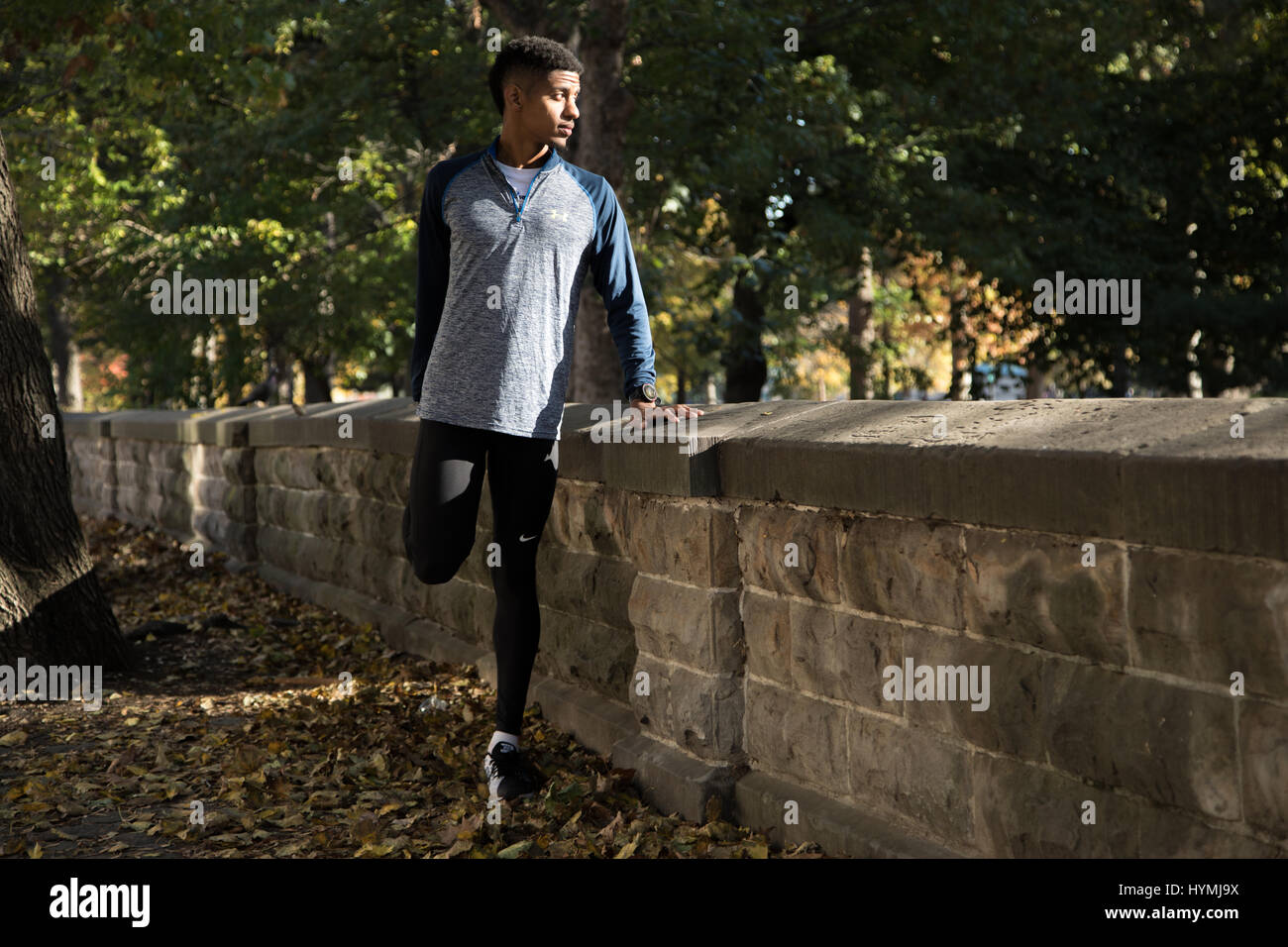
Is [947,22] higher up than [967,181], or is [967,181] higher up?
[947,22]

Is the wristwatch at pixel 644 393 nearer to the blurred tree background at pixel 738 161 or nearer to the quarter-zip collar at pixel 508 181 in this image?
the quarter-zip collar at pixel 508 181

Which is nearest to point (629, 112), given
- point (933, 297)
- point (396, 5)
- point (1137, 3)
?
point (396, 5)

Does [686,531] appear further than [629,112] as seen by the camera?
No

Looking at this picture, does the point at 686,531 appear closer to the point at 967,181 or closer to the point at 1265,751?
the point at 1265,751

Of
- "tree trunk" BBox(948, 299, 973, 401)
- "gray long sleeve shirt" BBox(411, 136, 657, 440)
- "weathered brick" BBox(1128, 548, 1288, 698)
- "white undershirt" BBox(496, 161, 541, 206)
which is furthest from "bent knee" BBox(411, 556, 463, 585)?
"tree trunk" BBox(948, 299, 973, 401)

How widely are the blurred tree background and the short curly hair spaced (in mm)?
6634

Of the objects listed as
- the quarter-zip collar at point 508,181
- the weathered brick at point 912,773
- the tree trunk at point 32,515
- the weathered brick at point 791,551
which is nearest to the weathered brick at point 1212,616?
the weathered brick at point 912,773

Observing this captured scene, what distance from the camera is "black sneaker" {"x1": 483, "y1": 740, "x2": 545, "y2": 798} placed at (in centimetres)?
396

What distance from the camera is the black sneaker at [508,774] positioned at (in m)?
3.96

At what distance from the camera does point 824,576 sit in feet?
11.1

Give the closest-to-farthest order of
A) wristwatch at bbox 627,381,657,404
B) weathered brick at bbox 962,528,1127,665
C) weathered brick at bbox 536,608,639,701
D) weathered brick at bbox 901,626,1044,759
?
1. weathered brick at bbox 962,528,1127,665
2. weathered brick at bbox 901,626,1044,759
3. wristwatch at bbox 627,381,657,404
4. weathered brick at bbox 536,608,639,701

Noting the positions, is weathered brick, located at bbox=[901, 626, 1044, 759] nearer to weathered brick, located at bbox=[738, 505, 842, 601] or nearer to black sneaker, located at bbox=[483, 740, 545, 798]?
weathered brick, located at bbox=[738, 505, 842, 601]
